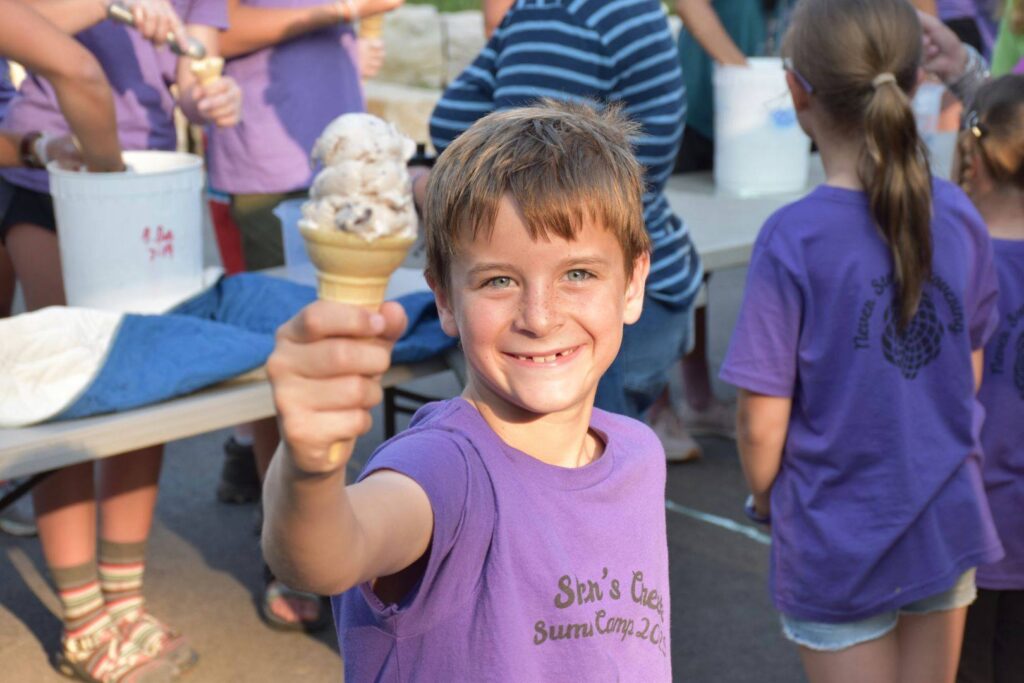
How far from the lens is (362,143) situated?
236cm

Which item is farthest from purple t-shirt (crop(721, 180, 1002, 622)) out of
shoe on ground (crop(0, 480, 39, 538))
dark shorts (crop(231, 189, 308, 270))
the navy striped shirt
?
shoe on ground (crop(0, 480, 39, 538))

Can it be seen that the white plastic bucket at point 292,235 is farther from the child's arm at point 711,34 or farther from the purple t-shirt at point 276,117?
the child's arm at point 711,34

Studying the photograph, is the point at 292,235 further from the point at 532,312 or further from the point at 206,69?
the point at 532,312

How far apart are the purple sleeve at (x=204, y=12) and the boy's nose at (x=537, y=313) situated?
7.77 ft

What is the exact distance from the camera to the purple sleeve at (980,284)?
8.12 ft

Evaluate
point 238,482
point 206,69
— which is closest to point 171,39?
point 206,69

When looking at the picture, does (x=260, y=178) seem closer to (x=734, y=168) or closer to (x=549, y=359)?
(x=734, y=168)

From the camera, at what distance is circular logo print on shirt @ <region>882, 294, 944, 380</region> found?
93.4 inches

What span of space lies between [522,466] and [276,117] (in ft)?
8.25

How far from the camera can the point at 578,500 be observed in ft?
5.09

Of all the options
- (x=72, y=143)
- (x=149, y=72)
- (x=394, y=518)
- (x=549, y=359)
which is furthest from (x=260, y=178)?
(x=394, y=518)

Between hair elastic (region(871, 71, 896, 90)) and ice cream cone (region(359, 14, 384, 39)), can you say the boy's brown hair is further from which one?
ice cream cone (region(359, 14, 384, 39))

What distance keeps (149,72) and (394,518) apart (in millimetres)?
2514

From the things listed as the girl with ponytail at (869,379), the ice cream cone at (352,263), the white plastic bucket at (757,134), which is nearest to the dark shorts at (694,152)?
the white plastic bucket at (757,134)
